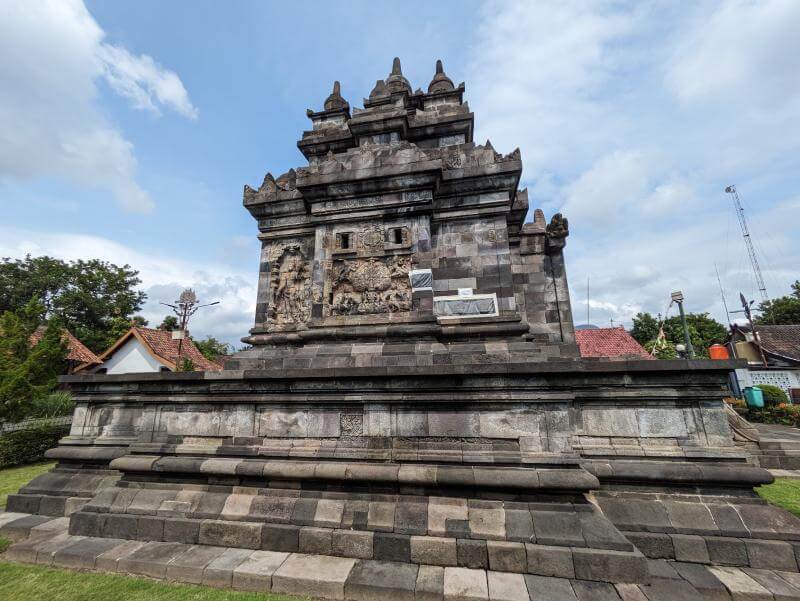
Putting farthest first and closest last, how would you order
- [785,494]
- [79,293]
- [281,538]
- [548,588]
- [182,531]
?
[79,293]
[785,494]
[182,531]
[281,538]
[548,588]

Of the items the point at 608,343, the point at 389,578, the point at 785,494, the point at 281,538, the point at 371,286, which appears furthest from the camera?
the point at 608,343

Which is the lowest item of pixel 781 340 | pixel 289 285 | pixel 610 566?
pixel 610 566

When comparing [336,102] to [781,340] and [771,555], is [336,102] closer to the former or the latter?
[771,555]

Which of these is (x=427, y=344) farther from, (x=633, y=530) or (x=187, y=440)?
(x=187, y=440)

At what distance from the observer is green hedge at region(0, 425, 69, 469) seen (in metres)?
11.8

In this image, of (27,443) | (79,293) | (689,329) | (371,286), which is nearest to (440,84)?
(371,286)

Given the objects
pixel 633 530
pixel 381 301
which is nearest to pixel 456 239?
pixel 381 301

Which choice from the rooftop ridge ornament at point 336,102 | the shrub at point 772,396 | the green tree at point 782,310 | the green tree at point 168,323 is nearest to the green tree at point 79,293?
the green tree at point 168,323

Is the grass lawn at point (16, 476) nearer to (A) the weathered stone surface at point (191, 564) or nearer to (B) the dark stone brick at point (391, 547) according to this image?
(A) the weathered stone surface at point (191, 564)

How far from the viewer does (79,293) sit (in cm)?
3600

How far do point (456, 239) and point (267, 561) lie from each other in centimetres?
588

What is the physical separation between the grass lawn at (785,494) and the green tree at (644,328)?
42.8m

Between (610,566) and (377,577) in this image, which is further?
(377,577)

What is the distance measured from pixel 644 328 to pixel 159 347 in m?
51.4
